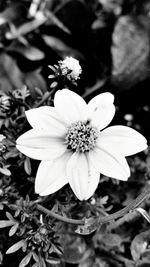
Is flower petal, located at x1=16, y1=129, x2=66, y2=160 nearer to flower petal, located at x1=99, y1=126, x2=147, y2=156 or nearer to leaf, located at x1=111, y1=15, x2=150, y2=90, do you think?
flower petal, located at x1=99, y1=126, x2=147, y2=156

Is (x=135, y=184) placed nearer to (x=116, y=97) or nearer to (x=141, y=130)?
(x=141, y=130)

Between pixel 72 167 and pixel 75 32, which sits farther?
pixel 75 32

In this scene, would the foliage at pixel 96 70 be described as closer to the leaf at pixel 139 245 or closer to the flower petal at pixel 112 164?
the leaf at pixel 139 245

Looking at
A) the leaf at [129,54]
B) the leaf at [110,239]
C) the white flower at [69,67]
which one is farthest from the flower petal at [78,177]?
the leaf at [129,54]

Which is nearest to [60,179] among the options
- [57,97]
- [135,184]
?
[57,97]

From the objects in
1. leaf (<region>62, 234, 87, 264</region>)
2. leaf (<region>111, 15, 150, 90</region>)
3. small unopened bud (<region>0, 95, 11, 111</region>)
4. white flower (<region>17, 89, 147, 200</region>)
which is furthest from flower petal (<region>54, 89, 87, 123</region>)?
leaf (<region>111, 15, 150, 90</region>)

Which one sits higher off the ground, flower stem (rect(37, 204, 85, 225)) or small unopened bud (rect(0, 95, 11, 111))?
small unopened bud (rect(0, 95, 11, 111))

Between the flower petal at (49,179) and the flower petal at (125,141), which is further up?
the flower petal at (49,179)
